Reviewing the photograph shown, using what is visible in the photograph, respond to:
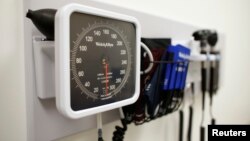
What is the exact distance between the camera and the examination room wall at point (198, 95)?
12.5 inches

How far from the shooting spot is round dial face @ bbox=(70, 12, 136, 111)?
0.92 ft

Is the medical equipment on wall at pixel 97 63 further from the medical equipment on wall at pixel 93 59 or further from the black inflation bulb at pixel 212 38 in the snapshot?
the black inflation bulb at pixel 212 38

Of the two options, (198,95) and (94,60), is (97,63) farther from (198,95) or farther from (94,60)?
(198,95)

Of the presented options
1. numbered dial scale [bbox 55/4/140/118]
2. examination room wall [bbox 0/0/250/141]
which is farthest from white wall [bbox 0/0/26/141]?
numbered dial scale [bbox 55/4/140/118]

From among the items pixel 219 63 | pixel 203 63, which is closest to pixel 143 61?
pixel 203 63

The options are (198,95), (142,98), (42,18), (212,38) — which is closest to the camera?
(42,18)

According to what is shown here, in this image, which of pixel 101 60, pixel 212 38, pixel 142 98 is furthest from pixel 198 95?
pixel 101 60

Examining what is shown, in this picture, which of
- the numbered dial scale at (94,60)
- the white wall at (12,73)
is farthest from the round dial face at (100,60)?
the white wall at (12,73)

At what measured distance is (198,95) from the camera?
2.81 feet

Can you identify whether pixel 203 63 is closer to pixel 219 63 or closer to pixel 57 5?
pixel 219 63

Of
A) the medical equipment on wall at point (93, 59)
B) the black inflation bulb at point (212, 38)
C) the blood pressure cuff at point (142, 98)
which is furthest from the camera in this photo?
the black inflation bulb at point (212, 38)

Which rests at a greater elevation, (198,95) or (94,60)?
(94,60)

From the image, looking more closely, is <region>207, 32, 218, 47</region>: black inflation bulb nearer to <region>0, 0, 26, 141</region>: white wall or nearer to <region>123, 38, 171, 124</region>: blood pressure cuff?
<region>123, 38, 171, 124</region>: blood pressure cuff

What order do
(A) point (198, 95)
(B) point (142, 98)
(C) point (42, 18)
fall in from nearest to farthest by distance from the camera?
(C) point (42, 18), (B) point (142, 98), (A) point (198, 95)
